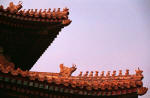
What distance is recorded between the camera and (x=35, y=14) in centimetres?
966

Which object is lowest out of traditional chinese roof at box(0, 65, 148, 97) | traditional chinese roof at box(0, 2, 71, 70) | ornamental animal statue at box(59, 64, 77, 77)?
traditional chinese roof at box(0, 65, 148, 97)

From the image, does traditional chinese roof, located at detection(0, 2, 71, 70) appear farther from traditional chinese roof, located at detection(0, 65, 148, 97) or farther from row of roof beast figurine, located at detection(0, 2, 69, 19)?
traditional chinese roof, located at detection(0, 65, 148, 97)

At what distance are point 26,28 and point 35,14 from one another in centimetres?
65

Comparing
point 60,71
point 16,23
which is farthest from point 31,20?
point 60,71

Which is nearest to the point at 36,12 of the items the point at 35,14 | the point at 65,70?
the point at 35,14

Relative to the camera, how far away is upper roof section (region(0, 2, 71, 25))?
30.8ft

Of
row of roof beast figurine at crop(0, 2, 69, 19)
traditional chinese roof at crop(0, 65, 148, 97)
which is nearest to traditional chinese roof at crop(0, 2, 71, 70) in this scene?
row of roof beast figurine at crop(0, 2, 69, 19)

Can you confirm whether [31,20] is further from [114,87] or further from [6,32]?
[114,87]

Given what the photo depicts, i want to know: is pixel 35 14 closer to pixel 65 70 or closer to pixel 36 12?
pixel 36 12

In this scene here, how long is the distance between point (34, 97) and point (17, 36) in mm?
3257

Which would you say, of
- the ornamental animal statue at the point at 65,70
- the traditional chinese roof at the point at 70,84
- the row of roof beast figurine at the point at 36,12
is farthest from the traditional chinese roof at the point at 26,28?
the traditional chinese roof at the point at 70,84

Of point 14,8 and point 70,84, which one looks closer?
point 70,84

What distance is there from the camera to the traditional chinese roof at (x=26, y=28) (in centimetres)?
951

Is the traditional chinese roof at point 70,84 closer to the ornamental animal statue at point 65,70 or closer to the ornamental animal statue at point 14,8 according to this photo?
the ornamental animal statue at point 65,70
